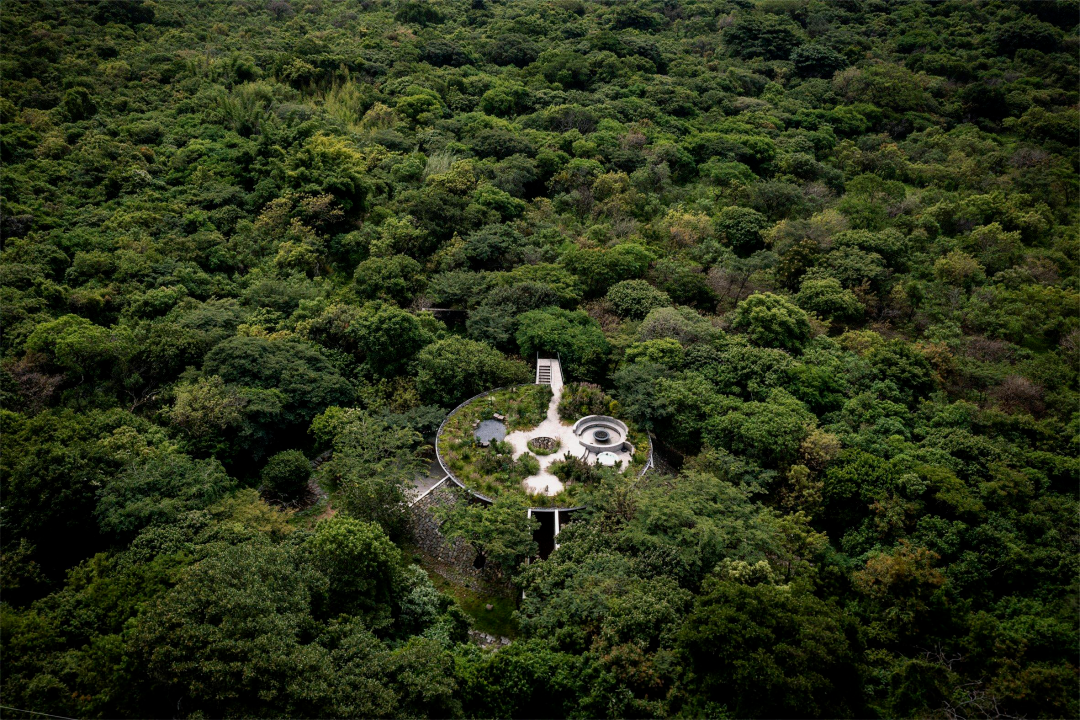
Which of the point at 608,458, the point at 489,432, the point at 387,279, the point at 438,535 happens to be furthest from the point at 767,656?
the point at 387,279

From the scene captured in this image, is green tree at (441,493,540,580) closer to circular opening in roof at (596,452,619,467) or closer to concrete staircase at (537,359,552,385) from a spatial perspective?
circular opening in roof at (596,452,619,467)

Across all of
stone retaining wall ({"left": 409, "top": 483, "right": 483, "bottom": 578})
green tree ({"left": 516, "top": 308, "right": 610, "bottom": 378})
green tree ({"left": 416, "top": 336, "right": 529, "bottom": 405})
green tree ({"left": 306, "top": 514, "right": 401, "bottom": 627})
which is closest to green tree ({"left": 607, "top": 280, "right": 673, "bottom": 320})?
green tree ({"left": 516, "top": 308, "right": 610, "bottom": 378})

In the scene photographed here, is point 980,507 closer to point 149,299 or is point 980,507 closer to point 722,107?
point 149,299

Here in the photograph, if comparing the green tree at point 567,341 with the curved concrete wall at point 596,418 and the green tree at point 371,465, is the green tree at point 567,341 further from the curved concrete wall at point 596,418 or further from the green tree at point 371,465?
the green tree at point 371,465

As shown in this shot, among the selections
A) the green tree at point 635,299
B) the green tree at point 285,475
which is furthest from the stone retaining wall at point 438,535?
the green tree at point 635,299

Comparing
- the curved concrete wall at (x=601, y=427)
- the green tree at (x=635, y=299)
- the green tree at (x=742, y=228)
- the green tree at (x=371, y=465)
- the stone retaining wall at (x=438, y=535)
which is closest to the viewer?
the green tree at (x=371, y=465)

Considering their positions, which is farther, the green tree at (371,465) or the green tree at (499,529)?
the green tree at (371,465)

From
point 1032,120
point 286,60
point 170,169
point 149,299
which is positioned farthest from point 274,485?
point 1032,120

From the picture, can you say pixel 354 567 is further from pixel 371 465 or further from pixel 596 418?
pixel 596 418
